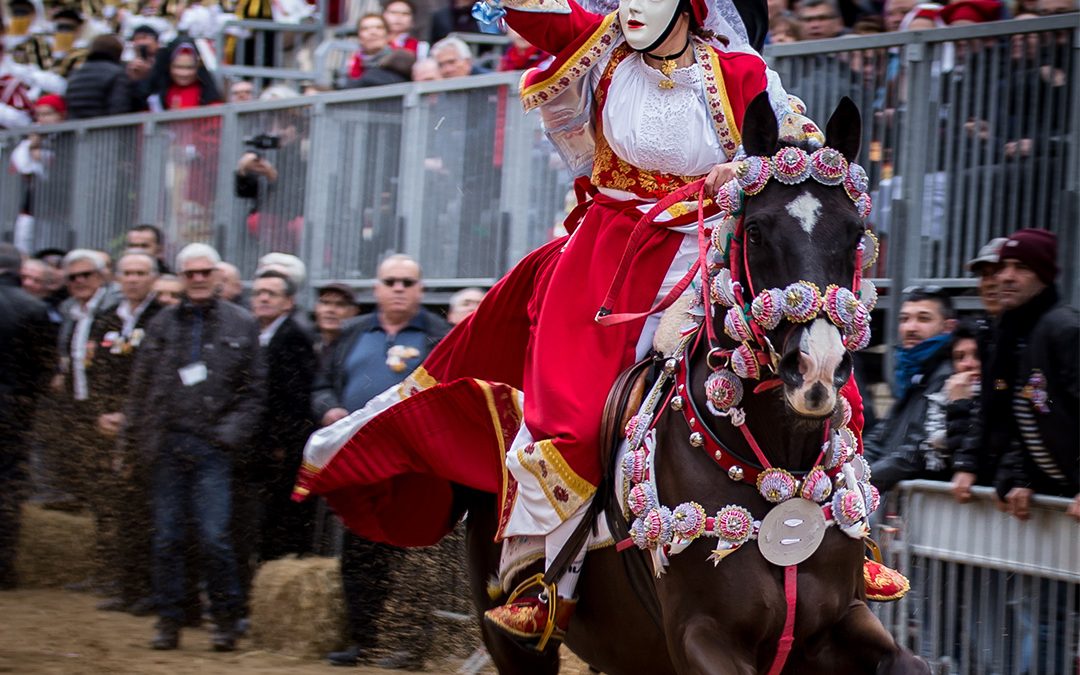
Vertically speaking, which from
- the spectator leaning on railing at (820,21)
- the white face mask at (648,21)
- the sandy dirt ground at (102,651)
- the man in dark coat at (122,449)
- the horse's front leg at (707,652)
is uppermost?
the spectator leaning on railing at (820,21)

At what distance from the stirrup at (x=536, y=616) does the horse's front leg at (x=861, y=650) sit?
1.02 m

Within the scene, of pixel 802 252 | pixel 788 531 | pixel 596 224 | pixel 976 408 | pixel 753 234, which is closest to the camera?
pixel 802 252

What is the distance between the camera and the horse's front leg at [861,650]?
4.66 meters

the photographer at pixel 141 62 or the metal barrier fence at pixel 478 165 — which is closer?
the metal barrier fence at pixel 478 165

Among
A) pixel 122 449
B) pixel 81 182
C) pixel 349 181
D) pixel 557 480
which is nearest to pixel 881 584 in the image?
pixel 557 480

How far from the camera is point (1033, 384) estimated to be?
20.9ft

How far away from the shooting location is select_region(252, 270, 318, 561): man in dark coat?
9.64m

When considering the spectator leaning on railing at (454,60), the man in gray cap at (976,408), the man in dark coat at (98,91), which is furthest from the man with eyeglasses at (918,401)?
the man in dark coat at (98,91)

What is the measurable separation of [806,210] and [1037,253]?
235 centimetres

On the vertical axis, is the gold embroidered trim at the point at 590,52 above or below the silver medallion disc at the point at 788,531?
above

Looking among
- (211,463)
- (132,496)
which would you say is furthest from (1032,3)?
(132,496)

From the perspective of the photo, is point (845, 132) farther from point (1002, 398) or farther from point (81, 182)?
point (81, 182)

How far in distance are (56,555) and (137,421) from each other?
176 centimetres

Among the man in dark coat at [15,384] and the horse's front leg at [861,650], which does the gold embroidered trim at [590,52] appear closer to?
the horse's front leg at [861,650]
